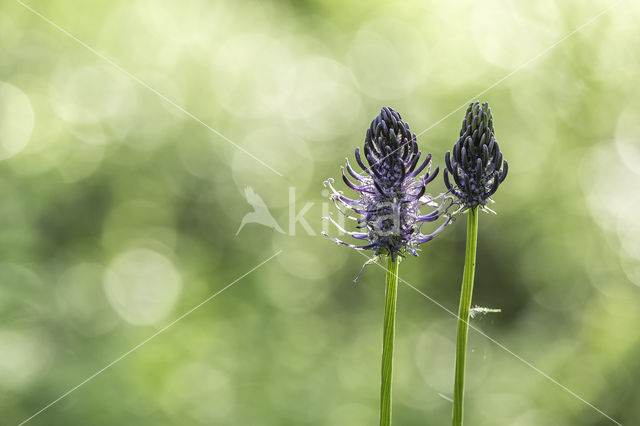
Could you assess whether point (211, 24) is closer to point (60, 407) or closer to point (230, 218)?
point (230, 218)

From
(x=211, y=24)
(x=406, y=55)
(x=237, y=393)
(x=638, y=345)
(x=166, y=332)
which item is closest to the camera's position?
(x=638, y=345)

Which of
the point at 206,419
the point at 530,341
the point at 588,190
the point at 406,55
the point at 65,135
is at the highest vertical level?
the point at 406,55

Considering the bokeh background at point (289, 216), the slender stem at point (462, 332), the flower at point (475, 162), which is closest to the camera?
the slender stem at point (462, 332)

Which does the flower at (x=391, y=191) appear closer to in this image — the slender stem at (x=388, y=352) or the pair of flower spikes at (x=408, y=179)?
the pair of flower spikes at (x=408, y=179)

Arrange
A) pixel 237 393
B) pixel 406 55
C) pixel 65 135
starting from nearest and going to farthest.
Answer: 1. pixel 237 393
2. pixel 65 135
3. pixel 406 55

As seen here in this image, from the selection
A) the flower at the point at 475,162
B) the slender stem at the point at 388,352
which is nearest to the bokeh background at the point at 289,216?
the slender stem at the point at 388,352

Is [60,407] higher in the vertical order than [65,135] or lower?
lower

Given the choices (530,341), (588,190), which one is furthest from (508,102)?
(530,341)

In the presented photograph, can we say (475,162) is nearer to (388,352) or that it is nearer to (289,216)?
(388,352)

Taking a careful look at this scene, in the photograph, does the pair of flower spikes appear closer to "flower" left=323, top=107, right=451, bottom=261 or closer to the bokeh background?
"flower" left=323, top=107, right=451, bottom=261
